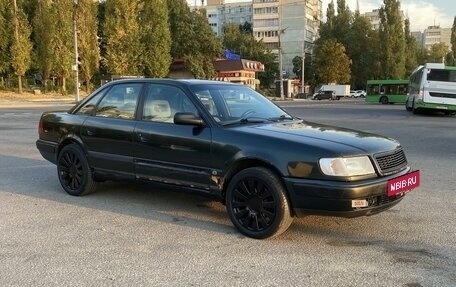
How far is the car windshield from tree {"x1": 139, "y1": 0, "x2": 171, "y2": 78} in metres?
50.9

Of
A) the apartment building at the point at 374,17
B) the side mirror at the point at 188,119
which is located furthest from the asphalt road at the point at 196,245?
the apartment building at the point at 374,17

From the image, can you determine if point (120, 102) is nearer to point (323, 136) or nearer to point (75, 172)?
point (75, 172)

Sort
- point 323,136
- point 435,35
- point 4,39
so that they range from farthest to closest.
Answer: point 435,35 < point 4,39 < point 323,136

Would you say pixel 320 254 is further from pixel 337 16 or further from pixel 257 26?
pixel 257 26

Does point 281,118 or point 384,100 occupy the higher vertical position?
point 281,118

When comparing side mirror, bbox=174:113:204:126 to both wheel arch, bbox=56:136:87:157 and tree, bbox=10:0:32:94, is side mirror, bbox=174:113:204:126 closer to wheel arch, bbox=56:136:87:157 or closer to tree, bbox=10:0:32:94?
wheel arch, bbox=56:136:87:157

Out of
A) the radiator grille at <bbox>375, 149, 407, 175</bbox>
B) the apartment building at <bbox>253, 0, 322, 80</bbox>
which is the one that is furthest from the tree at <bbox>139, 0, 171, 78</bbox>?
the apartment building at <bbox>253, 0, 322, 80</bbox>

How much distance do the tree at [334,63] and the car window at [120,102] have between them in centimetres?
8561

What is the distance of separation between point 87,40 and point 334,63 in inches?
1968

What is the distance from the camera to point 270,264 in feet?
14.0

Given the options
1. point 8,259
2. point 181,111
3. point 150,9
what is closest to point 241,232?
point 181,111

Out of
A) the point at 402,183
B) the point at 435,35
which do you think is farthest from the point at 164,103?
the point at 435,35

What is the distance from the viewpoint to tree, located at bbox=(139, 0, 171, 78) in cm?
5644

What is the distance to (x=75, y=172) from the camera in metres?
6.85
